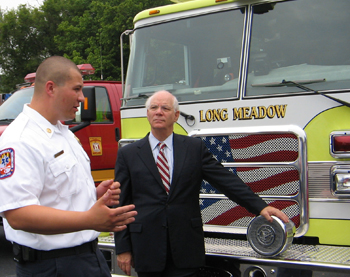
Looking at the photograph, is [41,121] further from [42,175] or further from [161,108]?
[161,108]

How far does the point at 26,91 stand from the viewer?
8.27m

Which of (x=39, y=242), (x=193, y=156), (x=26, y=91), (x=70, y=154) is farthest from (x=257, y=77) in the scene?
Answer: (x=26, y=91)

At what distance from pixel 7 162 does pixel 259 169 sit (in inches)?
94.3

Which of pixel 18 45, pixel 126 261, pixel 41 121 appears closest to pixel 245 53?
pixel 126 261

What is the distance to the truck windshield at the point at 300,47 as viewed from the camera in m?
3.94

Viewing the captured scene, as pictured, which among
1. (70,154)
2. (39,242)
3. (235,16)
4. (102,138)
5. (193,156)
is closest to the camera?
(39,242)

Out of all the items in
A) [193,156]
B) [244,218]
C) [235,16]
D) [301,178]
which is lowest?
[244,218]

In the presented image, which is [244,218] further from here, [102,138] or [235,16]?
[102,138]

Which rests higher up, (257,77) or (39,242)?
(257,77)

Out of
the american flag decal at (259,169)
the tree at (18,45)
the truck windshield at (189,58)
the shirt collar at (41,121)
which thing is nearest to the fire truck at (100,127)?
the truck windshield at (189,58)

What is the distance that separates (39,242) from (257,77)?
259cm

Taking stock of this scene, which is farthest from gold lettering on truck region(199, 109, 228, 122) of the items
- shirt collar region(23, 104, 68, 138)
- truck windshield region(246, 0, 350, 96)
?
shirt collar region(23, 104, 68, 138)

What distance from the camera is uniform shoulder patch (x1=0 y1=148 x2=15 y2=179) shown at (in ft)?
7.18

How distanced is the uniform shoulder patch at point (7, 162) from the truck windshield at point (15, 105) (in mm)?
5533
